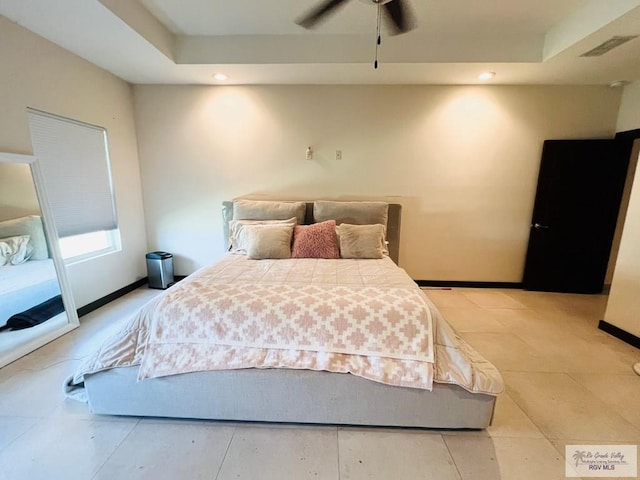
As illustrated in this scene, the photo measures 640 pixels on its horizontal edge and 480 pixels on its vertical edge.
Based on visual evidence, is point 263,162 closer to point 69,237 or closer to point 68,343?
point 69,237

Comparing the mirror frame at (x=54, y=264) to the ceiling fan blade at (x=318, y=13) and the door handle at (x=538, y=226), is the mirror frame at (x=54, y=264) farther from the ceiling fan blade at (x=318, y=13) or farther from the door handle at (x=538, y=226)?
the door handle at (x=538, y=226)

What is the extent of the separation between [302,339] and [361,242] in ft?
5.06

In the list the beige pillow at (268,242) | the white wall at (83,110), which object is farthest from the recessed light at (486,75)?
the white wall at (83,110)

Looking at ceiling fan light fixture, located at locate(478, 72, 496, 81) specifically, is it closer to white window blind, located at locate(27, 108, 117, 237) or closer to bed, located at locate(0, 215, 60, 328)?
white window blind, located at locate(27, 108, 117, 237)

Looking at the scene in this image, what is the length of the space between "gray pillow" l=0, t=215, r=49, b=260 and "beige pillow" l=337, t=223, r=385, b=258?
266 centimetres

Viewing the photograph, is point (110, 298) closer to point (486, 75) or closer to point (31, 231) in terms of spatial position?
point (31, 231)

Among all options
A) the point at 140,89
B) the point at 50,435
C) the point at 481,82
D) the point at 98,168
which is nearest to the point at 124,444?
the point at 50,435

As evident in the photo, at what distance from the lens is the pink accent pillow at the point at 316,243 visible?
2.84 meters

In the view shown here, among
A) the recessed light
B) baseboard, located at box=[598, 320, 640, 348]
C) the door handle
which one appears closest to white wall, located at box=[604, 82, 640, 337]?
baseboard, located at box=[598, 320, 640, 348]

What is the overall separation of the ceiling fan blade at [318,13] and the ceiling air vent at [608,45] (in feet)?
7.70

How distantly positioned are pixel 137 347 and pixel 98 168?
249cm

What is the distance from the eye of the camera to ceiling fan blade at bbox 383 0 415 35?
67.8 inches

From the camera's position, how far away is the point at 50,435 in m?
1.52

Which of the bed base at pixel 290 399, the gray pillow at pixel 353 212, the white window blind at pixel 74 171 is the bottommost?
the bed base at pixel 290 399
